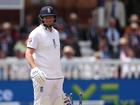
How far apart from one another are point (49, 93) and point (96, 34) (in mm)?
7583

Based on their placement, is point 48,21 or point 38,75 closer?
point 38,75

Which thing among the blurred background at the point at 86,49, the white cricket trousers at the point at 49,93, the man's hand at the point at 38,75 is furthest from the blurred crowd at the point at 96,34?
the man's hand at the point at 38,75

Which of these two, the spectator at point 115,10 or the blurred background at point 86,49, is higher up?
the spectator at point 115,10

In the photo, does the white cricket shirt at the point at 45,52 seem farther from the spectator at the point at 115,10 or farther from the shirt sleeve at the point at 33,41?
the spectator at the point at 115,10

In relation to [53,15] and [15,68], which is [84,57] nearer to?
[15,68]

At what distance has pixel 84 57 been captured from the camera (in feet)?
60.3

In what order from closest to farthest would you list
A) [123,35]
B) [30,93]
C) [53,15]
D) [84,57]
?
[53,15] < [30,93] < [84,57] < [123,35]

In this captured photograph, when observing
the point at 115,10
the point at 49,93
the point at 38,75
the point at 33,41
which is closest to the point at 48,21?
the point at 33,41

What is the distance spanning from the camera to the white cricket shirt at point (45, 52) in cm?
1190

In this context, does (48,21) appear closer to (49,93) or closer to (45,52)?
(45,52)

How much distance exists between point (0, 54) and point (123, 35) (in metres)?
3.64

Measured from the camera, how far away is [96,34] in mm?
19406

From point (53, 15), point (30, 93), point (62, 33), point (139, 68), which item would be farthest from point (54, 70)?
point (62, 33)

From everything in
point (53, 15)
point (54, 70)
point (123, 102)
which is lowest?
point (123, 102)
